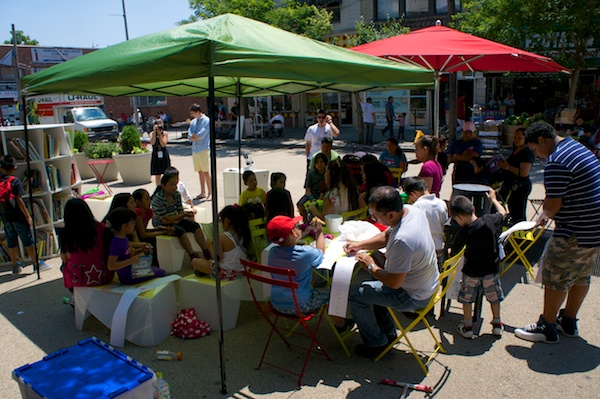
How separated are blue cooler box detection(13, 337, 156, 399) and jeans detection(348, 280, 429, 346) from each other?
67.7 inches

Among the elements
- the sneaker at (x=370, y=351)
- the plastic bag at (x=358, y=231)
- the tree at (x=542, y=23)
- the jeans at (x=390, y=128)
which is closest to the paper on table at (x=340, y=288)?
the sneaker at (x=370, y=351)

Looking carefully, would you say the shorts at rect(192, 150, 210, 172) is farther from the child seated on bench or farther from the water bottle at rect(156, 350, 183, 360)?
the water bottle at rect(156, 350, 183, 360)

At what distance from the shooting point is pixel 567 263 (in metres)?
4.34

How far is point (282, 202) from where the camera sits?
5320 millimetres

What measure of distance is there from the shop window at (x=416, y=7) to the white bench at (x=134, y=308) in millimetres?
22591

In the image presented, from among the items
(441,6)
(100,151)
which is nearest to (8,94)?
(100,151)

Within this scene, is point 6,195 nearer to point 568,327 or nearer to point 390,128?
point 568,327

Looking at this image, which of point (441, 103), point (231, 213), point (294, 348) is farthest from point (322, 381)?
point (441, 103)

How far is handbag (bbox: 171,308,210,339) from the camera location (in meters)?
4.76

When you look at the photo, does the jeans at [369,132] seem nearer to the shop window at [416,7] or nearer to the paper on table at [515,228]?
the shop window at [416,7]

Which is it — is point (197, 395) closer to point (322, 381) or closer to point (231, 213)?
point (322, 381)

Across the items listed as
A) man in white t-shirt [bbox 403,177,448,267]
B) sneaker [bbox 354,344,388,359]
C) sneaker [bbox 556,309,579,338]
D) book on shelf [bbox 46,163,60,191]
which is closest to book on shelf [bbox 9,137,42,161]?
book on shelf [bbox 46,163,60,191]

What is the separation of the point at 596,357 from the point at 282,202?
3.14m

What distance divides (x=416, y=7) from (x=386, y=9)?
5.24 ft
